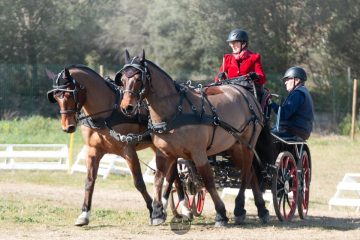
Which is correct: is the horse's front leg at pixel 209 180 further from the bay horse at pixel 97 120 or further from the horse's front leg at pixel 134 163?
the horse's front leg at pixel 134 163

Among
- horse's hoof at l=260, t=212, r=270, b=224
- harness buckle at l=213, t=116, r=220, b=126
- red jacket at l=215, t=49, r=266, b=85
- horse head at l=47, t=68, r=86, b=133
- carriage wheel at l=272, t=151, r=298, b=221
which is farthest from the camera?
red jacket at l=215, t=49, r=266, b=85

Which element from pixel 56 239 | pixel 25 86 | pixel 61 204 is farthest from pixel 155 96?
pixel 25 86

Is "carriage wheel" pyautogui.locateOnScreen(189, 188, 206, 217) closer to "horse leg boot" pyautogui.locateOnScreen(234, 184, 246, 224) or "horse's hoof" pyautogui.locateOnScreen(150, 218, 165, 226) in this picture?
"horse leg boot" pyautogui.locateOnScreen(234, 184, 246, 224)

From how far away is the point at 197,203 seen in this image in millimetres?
12984

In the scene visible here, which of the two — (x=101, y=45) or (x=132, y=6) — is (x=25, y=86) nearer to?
(x=101, y=45)

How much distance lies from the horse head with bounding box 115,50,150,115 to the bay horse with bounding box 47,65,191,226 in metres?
0.80

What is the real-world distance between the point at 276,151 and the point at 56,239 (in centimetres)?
411

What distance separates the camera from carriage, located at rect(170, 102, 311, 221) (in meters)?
12.4

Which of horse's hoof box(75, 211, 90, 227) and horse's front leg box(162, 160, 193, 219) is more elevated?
horse's front leg box(162, 160, 193, 219)

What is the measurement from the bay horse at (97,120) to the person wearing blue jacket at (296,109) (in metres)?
1.91

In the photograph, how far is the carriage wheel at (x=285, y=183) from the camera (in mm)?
12277

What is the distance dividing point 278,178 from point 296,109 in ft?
3.32

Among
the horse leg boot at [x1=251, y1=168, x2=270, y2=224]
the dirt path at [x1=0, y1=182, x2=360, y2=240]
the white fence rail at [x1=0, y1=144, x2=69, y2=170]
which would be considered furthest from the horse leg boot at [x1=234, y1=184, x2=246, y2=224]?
the white fence rail at [x1=0, y1=144, x2=69, y2=170]

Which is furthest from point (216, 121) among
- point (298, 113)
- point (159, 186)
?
point (298, 113)
